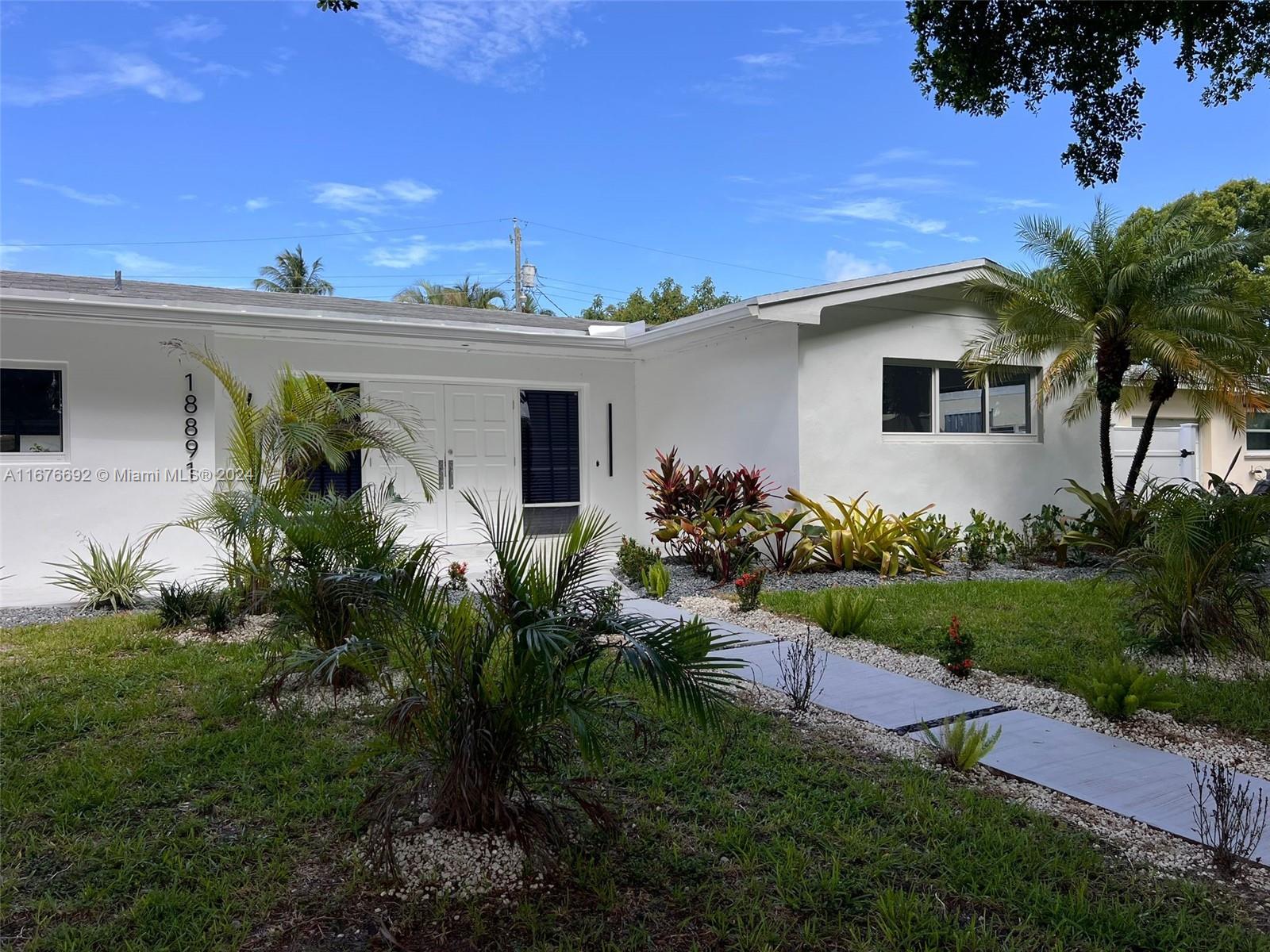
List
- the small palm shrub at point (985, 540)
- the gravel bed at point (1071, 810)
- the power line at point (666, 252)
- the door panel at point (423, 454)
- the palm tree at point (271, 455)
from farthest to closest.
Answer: the power line at point (666, 252) < the door panel at point (423, 454) < the small palm shrub at point (985, 540) < the palm tree at point (271, 455) < the gravel bed at point (1071, 810)

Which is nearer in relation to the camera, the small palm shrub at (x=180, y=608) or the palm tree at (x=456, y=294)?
the small palm shrub at (x=180, y=608)

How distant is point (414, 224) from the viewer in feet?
144

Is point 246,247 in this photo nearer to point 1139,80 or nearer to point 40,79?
point 40,79

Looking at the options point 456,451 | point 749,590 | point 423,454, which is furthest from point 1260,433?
point 423,454

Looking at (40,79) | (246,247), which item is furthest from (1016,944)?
(246,247)

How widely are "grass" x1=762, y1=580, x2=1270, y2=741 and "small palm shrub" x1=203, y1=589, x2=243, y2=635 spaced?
15.1 feet

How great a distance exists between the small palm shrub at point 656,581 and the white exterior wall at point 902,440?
238cm

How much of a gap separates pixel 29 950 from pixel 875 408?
1007 cm

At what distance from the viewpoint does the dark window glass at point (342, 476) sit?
11.2m

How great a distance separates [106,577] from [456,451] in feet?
15.1

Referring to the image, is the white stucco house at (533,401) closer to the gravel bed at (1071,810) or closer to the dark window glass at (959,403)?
the dark window glass at (959,403)

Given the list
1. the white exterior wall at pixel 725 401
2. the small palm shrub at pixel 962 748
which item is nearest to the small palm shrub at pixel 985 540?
the white exterior wall at pixel 725 401

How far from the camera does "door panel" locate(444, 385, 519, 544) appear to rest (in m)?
12.0

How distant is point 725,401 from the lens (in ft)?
38.2
